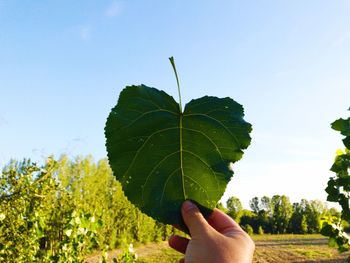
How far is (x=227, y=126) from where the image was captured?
101cm

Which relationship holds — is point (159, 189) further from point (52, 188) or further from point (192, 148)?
point (52, 188)

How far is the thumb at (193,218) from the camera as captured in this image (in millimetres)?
993

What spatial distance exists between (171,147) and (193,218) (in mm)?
206

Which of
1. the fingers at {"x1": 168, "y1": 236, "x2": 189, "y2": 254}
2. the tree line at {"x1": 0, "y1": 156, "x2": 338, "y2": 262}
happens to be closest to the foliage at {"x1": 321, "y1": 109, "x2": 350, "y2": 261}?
the tree line at {"x1": 0, "y1": 156, "x2": 338, "y2": 262}

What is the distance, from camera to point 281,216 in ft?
164

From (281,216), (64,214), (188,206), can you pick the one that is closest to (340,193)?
(188,206)

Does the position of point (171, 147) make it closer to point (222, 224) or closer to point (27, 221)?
point (222, 224)

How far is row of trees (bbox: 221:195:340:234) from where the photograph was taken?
47906 millimetres

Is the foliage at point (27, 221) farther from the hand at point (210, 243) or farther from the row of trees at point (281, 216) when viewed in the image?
the row of trees at point (281, 216)

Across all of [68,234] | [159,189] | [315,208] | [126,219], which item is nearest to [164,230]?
[126,219]

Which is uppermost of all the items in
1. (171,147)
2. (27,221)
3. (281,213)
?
(281,213)

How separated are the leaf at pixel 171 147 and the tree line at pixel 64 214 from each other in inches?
157

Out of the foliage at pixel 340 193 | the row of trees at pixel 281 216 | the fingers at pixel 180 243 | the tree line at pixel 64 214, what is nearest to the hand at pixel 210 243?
the fingers at pixel 180 243

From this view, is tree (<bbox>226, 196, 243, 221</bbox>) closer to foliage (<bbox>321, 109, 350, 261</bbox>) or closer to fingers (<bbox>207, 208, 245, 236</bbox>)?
foliage (<bbox>321, 109, 350, 261</bbox>)
